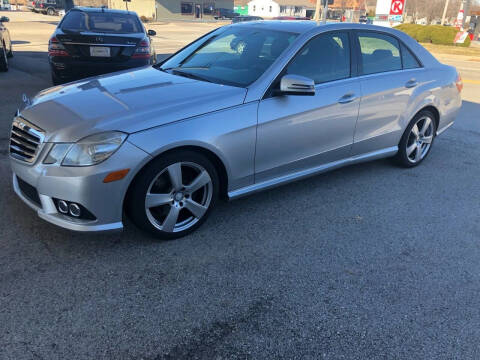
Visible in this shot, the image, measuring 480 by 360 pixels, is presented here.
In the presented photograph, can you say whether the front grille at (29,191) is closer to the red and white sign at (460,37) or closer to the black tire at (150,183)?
the black tire at (150,183)

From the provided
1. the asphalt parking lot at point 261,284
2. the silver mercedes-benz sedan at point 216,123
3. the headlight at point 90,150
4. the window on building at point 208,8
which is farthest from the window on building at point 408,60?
the window on building at point 208,8

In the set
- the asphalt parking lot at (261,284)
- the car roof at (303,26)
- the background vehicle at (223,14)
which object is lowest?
the background vehicle at (223,14)

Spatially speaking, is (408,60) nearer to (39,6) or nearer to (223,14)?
(39,6)

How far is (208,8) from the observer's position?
68000mm

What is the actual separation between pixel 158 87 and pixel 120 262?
1.47 m

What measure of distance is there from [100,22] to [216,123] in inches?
238

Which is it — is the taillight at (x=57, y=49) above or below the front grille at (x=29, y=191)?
above

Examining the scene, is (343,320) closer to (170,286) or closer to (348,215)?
(170,286)

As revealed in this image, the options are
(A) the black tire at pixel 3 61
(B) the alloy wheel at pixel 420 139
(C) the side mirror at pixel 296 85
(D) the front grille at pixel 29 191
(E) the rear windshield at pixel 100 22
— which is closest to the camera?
(D) the front grille at pixel 29 191

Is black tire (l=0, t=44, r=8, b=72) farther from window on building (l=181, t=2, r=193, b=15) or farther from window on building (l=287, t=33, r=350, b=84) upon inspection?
window on building (l=181, t=2, r=193, b=15)

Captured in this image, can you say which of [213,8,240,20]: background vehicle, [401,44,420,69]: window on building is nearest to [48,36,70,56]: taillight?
[401,44,420,69]: window on building

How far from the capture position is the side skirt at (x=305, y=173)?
3611 millimetres

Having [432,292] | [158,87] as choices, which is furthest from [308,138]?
[432,292]

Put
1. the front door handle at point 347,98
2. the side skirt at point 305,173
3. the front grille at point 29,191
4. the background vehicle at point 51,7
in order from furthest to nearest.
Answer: the background vehicle at point 51,7
the front door handle at point 347,98
the side skirt at point 305,173
the front grille at point 29,191
